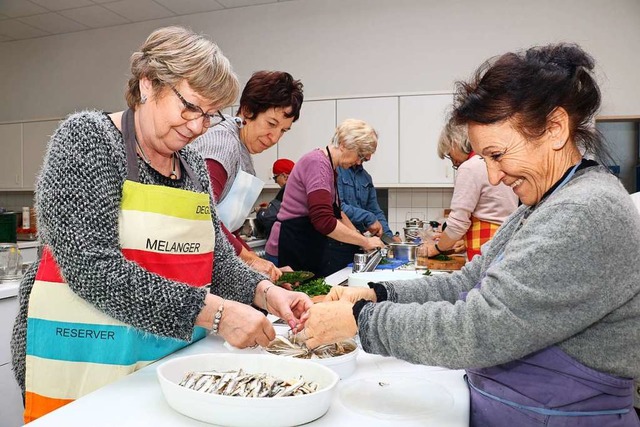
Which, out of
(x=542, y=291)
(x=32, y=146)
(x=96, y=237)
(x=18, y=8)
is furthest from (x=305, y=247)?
(x=18, y=8)

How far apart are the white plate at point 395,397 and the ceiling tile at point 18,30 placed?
6.17 m

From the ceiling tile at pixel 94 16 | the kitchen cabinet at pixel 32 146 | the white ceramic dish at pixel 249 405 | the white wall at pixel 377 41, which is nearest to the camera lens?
the white ceramic dish at pixel 249 405

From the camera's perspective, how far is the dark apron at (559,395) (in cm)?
93

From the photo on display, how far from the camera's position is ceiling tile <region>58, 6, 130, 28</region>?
5.30 meters

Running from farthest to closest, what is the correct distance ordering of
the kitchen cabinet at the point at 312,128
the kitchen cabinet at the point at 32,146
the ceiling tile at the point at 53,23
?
1. the kitchen cabinet at the point at 32,146
2. the ceiling tile at the point at 53,23
3. the kitchen cabinet at the point at 312,128

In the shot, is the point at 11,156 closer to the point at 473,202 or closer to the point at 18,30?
the point at 18,30

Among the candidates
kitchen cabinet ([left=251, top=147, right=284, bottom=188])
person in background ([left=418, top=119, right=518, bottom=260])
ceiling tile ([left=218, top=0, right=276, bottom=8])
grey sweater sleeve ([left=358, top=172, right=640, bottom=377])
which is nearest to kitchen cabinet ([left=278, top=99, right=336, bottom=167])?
kitchen cabinet ([left=251, top=147, right=284, bottom=188])

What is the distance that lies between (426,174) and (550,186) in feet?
11.7

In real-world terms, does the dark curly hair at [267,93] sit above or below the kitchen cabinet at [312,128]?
below

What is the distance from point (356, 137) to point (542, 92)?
2129 mm

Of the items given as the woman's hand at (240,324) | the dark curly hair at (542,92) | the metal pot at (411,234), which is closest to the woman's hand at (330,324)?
the woman's hand at (240,324)

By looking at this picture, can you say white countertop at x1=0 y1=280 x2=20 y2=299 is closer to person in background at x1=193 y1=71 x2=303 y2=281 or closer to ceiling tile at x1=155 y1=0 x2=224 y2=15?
person in background at x1=193 y1=71 x2=303 y2=281

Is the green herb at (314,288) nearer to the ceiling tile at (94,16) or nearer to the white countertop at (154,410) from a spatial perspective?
the white countertop at (154,410)

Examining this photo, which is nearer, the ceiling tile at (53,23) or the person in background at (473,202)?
the person in background at (473,202)
